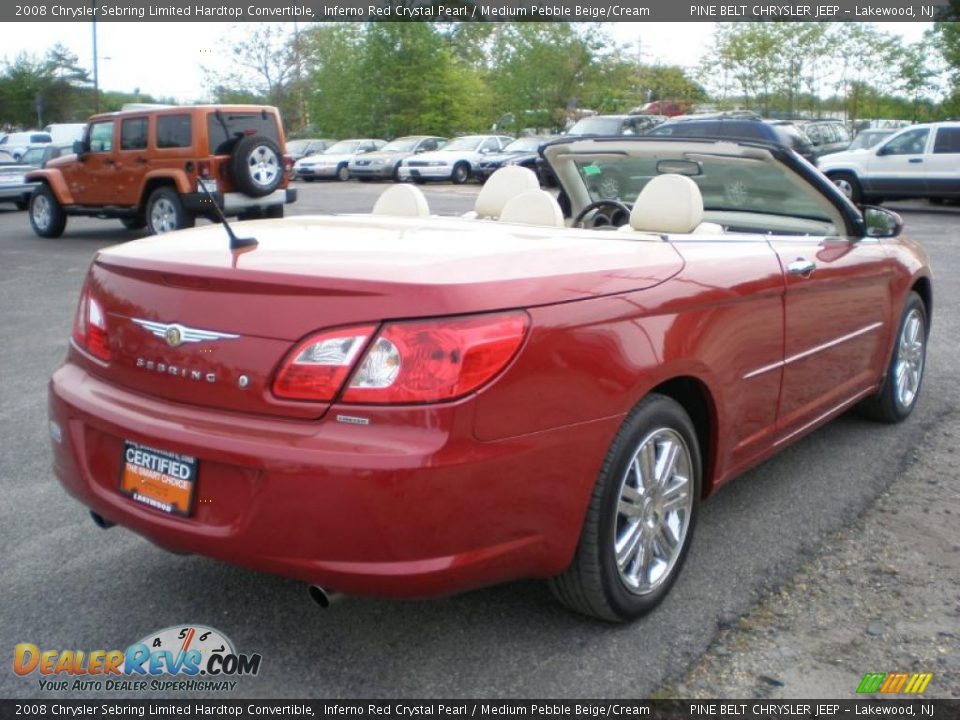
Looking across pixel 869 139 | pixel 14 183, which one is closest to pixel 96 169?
pixel 14 183

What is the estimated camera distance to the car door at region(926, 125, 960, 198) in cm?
1859

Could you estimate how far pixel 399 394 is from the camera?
8.41 ft

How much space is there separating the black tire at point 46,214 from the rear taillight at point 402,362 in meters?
14.9

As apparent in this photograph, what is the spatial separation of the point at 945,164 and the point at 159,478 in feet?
61.6

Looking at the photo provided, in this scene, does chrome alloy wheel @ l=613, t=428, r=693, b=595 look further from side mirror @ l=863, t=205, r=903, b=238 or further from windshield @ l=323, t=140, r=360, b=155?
windshield @ l=323, t=140, r=360, b=155

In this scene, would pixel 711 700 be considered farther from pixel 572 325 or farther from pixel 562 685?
pixel 572 325

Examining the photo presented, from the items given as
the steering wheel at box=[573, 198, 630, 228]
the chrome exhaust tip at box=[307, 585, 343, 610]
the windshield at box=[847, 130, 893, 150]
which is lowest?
the chrome exhaust tip at box=[307, 585, 343, 610]

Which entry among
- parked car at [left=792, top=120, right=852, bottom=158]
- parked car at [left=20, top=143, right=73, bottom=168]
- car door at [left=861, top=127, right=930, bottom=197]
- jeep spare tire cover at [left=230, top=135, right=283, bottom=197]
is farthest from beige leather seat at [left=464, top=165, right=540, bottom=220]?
parked car at [left=792, top=120, right=852, bottom=158]

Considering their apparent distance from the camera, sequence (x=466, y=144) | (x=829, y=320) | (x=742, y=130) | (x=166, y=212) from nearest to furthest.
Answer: (x=829, y=320) < (x=166, y=212) < (x=742, y=130) < (x=466, y=144)

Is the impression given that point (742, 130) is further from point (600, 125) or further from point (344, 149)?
point (344, 149)

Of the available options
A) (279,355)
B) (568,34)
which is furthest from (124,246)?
(568,34)

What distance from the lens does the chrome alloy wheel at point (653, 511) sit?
3.13m

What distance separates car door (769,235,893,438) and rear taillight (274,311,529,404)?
5.58ft

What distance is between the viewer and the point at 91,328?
3.24 m
